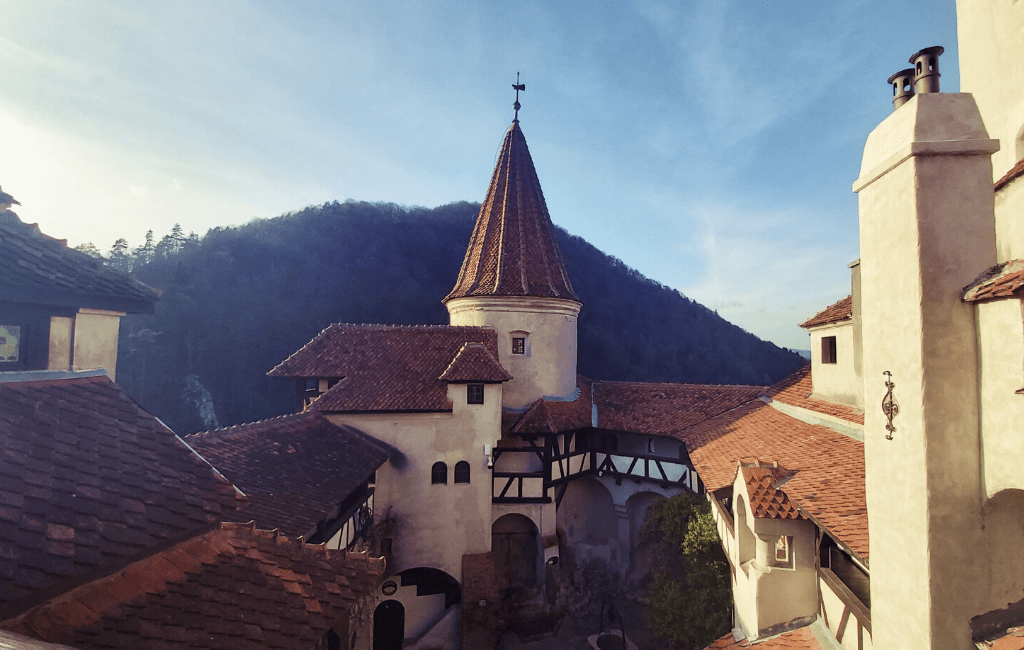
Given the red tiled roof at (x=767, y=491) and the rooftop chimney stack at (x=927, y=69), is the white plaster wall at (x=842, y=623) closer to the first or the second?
the red tiled roof at (x=767, y=491)

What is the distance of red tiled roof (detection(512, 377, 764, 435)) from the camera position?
1369 cm

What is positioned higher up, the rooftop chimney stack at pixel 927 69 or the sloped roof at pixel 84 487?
the rooftop chimney stack at pixel 927 69

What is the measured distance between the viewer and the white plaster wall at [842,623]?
14.4ft

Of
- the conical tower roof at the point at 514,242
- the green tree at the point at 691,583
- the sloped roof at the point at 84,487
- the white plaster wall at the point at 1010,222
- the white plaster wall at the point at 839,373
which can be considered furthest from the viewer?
the conical tower roof at the point at 514,242

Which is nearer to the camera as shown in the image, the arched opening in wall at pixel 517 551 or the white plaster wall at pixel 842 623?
the white plaster wall at pixel 842 623

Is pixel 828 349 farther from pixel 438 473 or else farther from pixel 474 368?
pixel 438 473

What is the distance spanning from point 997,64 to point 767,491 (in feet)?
17.0

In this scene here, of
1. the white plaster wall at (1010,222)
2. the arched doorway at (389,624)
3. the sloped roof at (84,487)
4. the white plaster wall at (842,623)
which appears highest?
the white plaster wall at (1010,222)

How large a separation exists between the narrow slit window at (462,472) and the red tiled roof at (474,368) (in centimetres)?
232

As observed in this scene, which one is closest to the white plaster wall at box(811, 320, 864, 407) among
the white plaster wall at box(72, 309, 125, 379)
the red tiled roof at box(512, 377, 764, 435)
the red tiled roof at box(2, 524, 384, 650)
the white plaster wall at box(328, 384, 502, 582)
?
the red tiled roof at box(512, 377, 764, 435)

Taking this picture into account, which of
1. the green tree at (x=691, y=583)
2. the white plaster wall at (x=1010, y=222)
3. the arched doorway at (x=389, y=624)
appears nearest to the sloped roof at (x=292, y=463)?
the arched doorway at (x=389, y=624)

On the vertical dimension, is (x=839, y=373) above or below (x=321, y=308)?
below

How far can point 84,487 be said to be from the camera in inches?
124

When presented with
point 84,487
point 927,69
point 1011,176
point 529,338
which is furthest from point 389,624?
point 927,69
